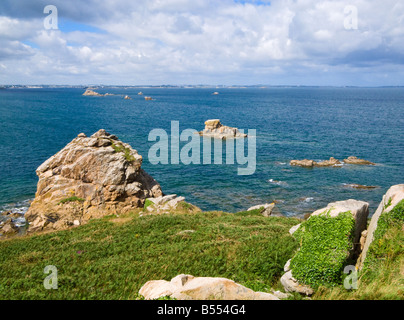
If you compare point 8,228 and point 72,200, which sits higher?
point 72,200

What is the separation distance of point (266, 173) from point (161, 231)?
119 feet

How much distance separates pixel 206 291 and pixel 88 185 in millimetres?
32006

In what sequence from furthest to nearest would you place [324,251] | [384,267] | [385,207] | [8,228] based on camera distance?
[8,228], [385,207], [324,251], [384,267]

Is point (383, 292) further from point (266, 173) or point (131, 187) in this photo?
point (266, 173)

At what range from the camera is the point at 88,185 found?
39531mm

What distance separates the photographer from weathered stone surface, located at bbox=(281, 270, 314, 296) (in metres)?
13.8

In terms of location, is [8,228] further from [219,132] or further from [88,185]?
[219,132]

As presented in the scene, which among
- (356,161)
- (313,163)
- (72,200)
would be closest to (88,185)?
(72,200)

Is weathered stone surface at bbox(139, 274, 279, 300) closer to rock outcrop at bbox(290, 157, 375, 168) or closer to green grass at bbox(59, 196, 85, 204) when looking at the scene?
green grass at bbox(59, 196, 85, 204)

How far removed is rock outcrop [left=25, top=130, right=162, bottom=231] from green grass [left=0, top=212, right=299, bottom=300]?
33.1ft

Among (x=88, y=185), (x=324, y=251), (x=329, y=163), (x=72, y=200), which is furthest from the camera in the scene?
(x=329, y=163)

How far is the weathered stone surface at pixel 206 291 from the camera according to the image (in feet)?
37.8

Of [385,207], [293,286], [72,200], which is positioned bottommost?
[72,200]

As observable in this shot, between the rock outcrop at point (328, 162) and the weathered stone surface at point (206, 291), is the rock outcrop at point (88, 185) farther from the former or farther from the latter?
the rock outcrop at point (328, 162)
